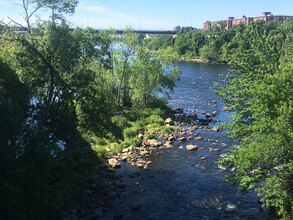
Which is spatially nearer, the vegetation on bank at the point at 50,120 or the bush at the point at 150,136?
the vegetation on bank at the point at 50,120

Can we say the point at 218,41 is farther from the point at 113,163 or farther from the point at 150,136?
the point at 113,163

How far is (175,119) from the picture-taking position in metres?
42.6

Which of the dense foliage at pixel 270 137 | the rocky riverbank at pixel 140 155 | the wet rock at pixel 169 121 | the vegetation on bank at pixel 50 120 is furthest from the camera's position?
the wet rock at pixel 169 121

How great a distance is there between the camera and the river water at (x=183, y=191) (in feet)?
64.2

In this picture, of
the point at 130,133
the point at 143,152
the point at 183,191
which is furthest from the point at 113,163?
the point at 130,133

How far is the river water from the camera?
64.2ft

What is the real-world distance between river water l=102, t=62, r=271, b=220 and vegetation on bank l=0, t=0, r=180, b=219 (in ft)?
12.7

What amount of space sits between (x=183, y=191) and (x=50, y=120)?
473 inches

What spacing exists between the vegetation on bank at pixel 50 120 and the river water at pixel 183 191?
3871 millimetres

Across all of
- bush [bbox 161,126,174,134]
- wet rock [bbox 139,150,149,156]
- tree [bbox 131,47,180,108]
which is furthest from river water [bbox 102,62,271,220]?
tree [bbox 131,47,180,108]

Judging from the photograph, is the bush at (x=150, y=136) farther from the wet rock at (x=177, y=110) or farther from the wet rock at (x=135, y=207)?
the wet rock at (x=135, y=207)

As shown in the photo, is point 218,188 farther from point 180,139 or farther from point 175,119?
point 175,119

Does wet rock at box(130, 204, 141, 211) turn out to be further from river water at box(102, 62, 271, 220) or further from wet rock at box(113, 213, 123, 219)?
wet rock at box(113, 213, 123, 219)

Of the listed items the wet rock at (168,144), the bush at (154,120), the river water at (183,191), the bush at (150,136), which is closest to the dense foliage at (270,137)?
the river water at (183,191)
